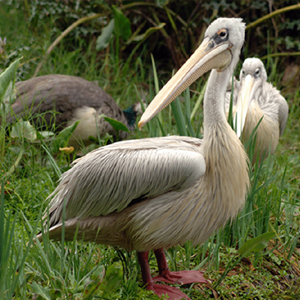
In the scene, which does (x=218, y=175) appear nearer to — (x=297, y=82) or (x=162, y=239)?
(x=162, y=239)

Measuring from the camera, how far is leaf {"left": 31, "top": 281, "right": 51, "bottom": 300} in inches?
67.8

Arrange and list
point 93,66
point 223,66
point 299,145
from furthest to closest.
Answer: point 93,66, point 299,145, point 223,66

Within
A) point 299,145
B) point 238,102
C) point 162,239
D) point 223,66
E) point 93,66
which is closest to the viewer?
point 162,239

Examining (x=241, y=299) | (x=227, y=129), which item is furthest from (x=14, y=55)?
(x=241, y=299)

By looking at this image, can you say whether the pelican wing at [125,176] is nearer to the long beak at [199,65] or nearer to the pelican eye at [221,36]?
the long beak at [199,65]

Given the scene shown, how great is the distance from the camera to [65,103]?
3887mm

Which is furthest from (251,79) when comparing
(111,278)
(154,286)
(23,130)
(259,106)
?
(111,278)

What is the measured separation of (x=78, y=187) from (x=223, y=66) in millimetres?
1017

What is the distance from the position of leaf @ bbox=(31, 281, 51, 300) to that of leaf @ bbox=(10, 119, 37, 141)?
158 cm

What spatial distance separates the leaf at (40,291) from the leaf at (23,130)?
158 centimetres

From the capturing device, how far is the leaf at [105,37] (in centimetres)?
550

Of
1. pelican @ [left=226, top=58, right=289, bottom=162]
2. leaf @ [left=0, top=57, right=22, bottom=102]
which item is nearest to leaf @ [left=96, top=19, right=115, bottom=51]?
pelican @ [left=226, top=58, right=289, bottom=162]

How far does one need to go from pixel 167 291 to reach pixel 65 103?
2148 mm

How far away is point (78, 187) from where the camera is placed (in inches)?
89.6
